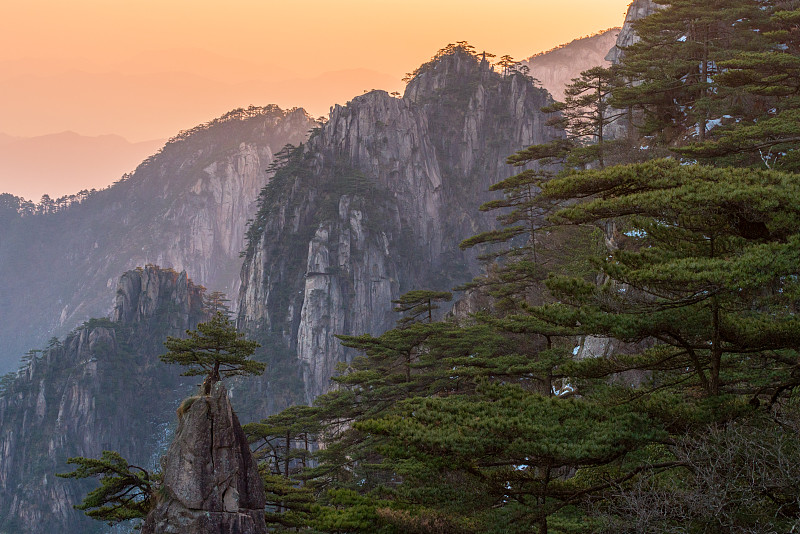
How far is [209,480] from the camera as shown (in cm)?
1731

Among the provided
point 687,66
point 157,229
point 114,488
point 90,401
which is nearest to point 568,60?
point 157,229

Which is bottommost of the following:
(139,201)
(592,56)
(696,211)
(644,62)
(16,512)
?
(16,512)

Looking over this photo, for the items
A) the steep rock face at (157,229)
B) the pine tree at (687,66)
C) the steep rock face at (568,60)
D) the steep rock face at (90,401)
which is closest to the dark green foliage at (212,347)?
the pine tree at (687,66)

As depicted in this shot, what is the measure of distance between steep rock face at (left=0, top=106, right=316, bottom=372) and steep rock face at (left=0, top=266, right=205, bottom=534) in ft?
180

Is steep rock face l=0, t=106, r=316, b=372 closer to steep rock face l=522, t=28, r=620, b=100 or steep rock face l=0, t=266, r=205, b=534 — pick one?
steep rock face l=0, t=266, r=205, b=534

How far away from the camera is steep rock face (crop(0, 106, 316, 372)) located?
171 meters

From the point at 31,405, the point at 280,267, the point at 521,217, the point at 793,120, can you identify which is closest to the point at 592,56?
the point at 280,267

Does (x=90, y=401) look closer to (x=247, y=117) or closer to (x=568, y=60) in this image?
(x=247, y=117)

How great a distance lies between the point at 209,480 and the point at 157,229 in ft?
551

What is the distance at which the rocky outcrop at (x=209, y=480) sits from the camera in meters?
16.9

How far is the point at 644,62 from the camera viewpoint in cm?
2527

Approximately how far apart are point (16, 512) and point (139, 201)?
10833cm

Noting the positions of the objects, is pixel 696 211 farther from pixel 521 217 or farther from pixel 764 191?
pixel 521 217

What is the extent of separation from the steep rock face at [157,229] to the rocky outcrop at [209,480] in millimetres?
149734
